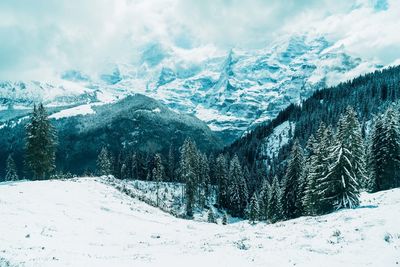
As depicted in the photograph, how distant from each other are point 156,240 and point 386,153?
1662 inches

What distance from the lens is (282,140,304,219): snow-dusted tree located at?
66431mm

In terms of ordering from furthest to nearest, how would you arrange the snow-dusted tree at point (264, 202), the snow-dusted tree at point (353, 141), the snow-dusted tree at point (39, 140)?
the snow-dusted tree at point (264, 202) → the snow-dusted tree at point (39, 140) → the snow-dusted tree at point (353, 141)

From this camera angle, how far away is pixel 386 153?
5872 cm

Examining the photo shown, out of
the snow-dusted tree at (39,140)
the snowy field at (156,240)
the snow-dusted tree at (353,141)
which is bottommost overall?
the snowy field at (156,240)

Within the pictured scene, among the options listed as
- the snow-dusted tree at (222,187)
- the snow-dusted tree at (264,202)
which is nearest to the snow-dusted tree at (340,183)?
the snow-dusted tree at (264,202)

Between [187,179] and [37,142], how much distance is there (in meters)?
38.6

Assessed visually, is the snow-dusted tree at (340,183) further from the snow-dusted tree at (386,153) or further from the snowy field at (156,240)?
the snow-dusted tree at (386,153)

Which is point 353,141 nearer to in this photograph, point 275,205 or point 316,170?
point 316,170

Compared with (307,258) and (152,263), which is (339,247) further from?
(152,263)

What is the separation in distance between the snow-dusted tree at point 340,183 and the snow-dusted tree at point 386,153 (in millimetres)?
20205

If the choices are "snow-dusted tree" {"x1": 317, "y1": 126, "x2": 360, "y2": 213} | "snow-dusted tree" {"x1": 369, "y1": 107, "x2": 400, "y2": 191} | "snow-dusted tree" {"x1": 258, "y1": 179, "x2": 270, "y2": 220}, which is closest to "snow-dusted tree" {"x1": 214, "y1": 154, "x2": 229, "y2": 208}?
"snow-dusted tree" {"x1": 258, "y1": 179, "x2": 270, "y2": 220}

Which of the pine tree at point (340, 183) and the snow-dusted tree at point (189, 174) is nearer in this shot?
the pine tree at point (340, 183)

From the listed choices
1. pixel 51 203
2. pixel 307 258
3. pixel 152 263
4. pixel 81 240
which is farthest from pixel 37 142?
pixel 307 258

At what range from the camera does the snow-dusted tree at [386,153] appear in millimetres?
Result: 58250
